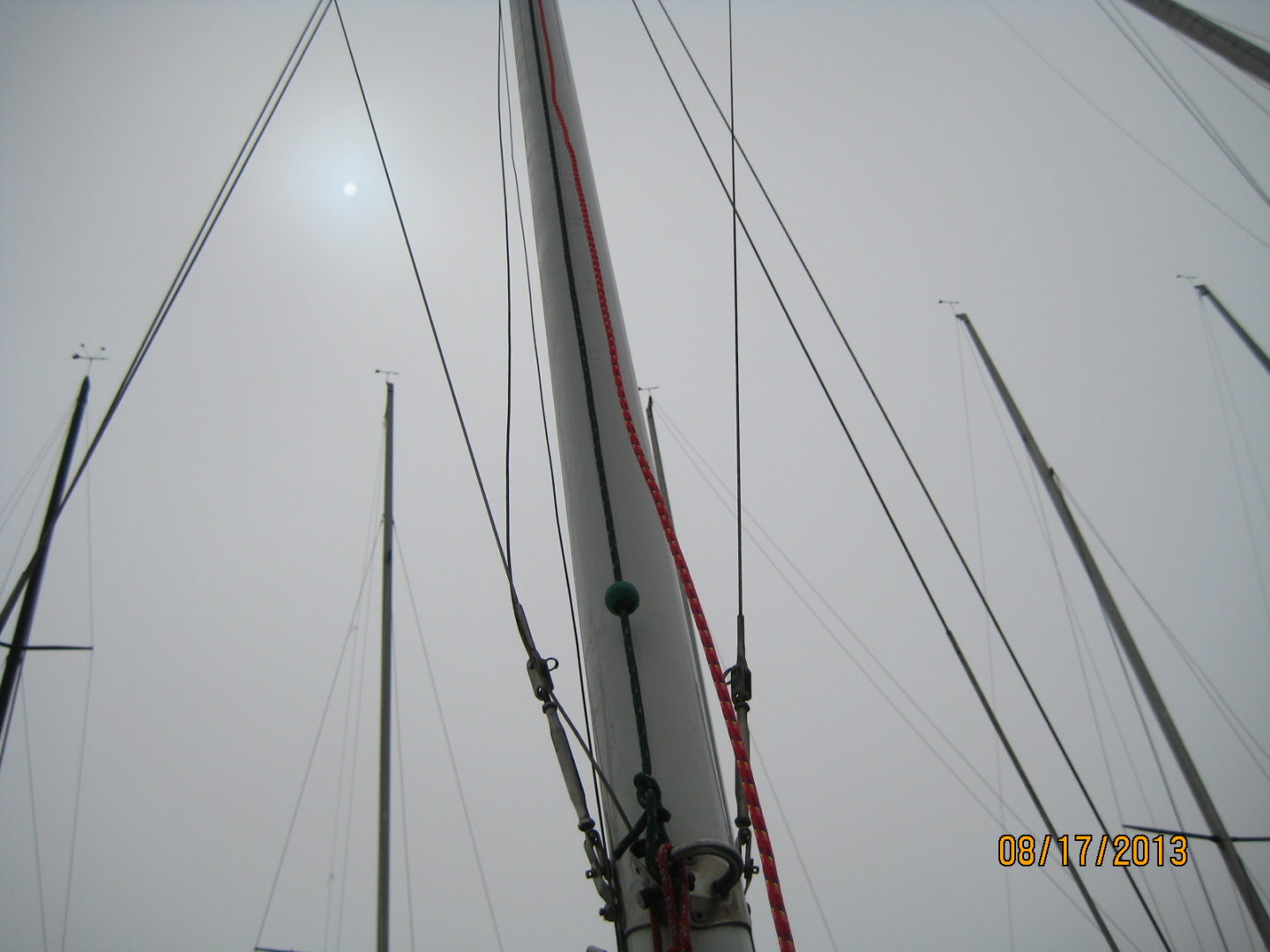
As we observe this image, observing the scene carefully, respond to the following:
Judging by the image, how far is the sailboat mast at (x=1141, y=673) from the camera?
781 cm

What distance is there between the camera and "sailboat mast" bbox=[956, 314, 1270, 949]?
781 centimetres

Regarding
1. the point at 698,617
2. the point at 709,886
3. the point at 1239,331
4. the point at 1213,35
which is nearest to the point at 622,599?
the point at 698,617

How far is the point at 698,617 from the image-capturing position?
1.70 metres

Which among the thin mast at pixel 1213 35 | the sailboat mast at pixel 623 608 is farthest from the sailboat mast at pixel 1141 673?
the sailboat mast at pixel 623 608

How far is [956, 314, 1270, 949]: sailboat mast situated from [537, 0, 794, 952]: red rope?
9.37 m

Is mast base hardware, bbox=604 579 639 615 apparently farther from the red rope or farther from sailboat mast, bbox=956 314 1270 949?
sailboat mast, bbox=956 314 1270 949

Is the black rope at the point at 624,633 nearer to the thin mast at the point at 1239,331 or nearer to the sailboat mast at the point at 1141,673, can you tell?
the sailboat mast at the point at 1141,673

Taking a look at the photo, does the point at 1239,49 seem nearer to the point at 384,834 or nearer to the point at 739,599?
the point at 739,599

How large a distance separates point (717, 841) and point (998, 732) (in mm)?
2596

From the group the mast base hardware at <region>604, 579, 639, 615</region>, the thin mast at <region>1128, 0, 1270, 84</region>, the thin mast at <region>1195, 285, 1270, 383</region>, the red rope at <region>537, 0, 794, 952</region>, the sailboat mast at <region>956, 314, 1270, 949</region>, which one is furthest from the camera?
the thin mast at <region>1195, 285, 1270, 383</region>

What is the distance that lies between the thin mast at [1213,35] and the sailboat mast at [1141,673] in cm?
749

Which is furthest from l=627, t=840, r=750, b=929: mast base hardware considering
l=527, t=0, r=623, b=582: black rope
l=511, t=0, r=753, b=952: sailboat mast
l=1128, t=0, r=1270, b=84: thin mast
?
l=1128, t=0, r=1270, b=84: thin mast

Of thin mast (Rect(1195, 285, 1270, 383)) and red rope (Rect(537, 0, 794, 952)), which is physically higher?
thin mast (Rect(1195, 285, 1270, 383))

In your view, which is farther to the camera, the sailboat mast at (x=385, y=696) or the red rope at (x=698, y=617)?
the sailboat mast at (x=385, y=696)
